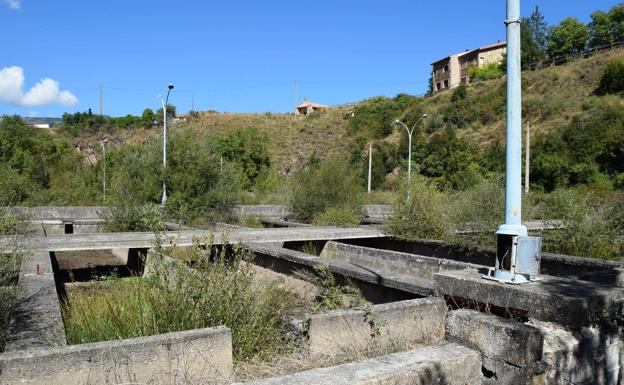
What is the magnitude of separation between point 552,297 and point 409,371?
1.09 meters

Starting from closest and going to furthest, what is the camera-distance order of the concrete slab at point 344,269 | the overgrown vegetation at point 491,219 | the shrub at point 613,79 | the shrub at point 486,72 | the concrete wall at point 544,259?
1. the concrete wall at point 544,259
2. the concrete slab at point 344,269
3. the overgrown vegetation at point 491,219
4. the shrub at point 613,79
5. the shrub at point 486,72

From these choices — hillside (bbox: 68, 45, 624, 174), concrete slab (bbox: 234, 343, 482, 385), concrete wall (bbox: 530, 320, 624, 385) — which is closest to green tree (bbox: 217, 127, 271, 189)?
hillside (bbox: 68, 45, 624, 174)

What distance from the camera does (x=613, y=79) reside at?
4097 cm

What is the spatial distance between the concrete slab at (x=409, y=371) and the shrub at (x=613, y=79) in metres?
44.4

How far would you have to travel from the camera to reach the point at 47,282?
6.49m

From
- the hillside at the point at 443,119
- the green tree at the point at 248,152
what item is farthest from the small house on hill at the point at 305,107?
the green tree at the point at 248,152

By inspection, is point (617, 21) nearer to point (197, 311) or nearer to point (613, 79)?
point (613, 79)

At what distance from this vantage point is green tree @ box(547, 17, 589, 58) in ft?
199

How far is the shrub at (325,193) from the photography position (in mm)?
17266

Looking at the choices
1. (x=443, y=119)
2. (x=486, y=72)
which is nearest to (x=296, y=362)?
(x=443, y=119)

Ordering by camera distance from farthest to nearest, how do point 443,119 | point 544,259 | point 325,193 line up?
1. point 443,119
2. point 325,193
3. point 544,259

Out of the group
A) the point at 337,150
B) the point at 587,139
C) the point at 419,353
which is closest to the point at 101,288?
the point at 419,353

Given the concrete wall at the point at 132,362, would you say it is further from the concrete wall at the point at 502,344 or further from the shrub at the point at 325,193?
the shrub at the point at 325,193

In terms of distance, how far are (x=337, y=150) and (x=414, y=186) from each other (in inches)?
1667
